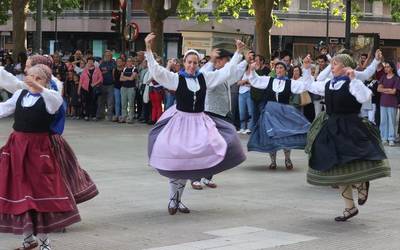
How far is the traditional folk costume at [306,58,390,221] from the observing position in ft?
28.1

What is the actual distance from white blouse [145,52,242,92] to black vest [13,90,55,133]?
2221 millimetres

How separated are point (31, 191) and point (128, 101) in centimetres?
1508

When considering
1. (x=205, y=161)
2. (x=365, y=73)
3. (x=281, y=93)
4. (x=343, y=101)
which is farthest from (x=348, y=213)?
(x=281, y=93)

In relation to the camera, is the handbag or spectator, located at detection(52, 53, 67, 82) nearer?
the handbag

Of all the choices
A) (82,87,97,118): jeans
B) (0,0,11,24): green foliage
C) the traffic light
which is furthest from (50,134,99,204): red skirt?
(0,0,11,24): green foliage

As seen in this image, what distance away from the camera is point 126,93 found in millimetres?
21578

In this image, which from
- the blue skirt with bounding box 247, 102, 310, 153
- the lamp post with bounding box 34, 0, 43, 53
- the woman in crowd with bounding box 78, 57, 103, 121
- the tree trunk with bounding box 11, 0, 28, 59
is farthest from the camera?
the tree trunk with bounding box 11, 0, 28, 59

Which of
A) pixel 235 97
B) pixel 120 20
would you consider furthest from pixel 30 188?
pixel 120 20

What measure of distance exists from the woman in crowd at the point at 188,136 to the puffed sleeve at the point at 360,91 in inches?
60.1

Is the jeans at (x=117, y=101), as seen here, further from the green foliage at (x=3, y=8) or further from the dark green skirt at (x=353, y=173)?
the green foliage at (x=3, y=8)

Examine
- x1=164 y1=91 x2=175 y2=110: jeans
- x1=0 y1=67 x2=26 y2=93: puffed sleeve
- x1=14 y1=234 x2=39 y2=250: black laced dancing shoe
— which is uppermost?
x1=0 y1=67 x2=26 y2=93: puffed sleeve

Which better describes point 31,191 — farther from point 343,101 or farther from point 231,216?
point 343,101

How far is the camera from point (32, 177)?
6738 mm

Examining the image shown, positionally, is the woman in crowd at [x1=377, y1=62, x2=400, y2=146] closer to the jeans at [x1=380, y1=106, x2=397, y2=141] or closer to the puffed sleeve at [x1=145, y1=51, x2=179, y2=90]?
the jeans at [x1=380, y1=106, x2=397, y2=141]
